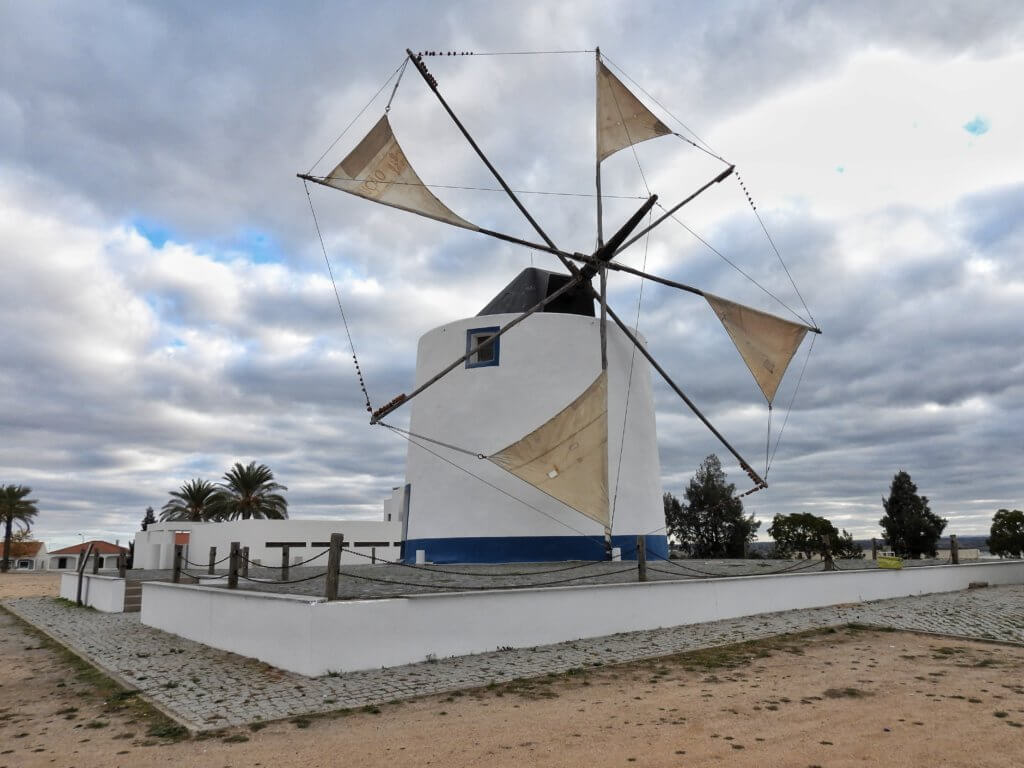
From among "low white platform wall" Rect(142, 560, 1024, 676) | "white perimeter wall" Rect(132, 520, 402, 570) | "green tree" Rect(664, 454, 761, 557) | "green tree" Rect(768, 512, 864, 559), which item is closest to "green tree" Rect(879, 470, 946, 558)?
"green tree" Rect(768, 512, 864, 559)

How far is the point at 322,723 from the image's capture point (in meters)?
7.28

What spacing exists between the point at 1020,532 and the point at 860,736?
5289cm

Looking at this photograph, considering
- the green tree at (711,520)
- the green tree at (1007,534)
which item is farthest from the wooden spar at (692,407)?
the green tree at (1007,534)

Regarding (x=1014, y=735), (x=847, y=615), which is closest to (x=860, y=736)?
(x=1014, y=735)

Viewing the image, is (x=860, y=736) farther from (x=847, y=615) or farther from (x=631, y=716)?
(x=847, y=615)

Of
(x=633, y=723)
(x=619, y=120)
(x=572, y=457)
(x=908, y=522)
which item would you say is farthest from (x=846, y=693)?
(x=908, y=522)

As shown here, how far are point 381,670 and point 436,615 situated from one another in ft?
3.52

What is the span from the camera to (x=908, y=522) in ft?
153

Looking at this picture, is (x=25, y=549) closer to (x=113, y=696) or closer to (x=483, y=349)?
(x=483, y=349)

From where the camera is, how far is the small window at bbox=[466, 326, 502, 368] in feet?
61.9

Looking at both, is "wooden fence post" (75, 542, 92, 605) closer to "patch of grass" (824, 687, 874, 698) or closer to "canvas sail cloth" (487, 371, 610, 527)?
"canvas sail cloth" (487, 371, 610, 527)

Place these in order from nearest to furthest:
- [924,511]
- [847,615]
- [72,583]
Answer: [847,615] → [72,583] → [924,511]

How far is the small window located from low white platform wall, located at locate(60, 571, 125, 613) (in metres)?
10.4

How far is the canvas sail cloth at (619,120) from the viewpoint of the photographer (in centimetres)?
1834
